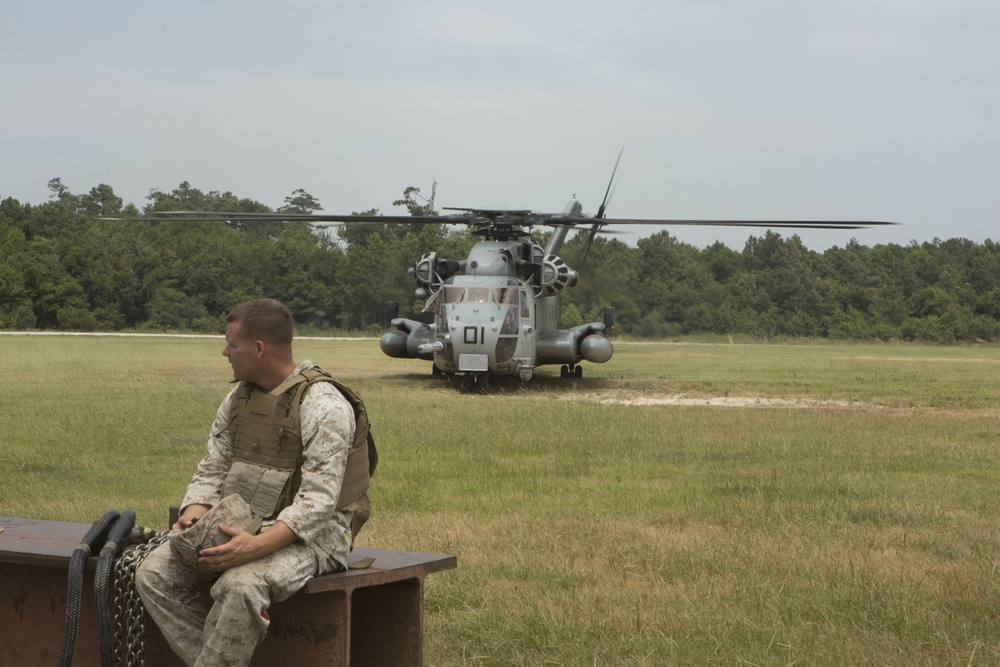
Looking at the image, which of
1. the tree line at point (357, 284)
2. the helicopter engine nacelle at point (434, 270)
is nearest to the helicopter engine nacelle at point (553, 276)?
the helicopter engine nacelle at point (434, 270)

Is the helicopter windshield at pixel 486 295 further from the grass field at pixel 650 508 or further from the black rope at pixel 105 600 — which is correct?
the black rope at pixel 105 600

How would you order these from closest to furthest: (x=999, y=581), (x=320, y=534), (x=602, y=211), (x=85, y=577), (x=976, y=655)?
1. (x=320, y=534)
2. (x=85, y=577)
3. (x=976, y=655)
4. (x=999, y=581)
5. (x=602, y=211)

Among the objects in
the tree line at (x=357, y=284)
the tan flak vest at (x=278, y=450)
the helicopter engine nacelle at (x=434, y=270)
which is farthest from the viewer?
the tree line at (x=357, y=284)

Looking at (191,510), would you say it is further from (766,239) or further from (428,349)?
(766,239)

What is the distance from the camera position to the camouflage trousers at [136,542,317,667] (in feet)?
12.8

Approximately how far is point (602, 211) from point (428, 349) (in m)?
5.07

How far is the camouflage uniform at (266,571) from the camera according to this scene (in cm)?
392

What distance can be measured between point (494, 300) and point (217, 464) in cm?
1688

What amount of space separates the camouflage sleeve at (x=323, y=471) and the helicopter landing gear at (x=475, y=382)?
16786mm

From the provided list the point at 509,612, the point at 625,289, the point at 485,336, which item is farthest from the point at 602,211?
the point at 509,612

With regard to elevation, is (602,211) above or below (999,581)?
above

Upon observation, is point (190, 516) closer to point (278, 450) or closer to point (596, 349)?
point (278, 450)

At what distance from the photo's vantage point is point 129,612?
14.0ft

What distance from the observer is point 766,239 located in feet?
273
